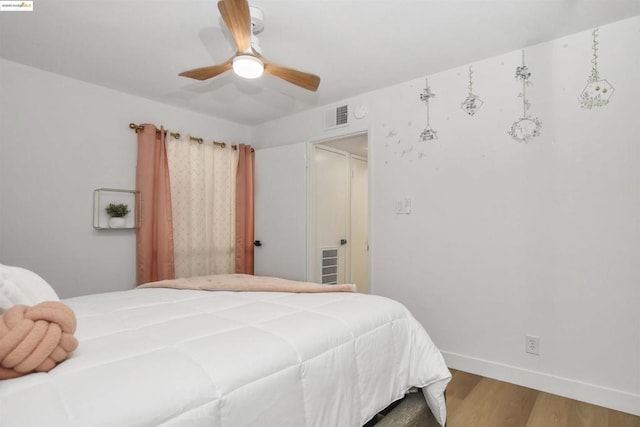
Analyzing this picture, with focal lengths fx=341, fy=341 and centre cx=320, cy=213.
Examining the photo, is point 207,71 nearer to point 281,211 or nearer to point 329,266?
point 281,211

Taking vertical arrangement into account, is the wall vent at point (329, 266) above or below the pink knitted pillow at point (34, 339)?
below

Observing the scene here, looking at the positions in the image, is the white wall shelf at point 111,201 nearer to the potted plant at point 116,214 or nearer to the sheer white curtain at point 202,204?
the potted plant at point 116,214

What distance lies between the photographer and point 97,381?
84 centimetres

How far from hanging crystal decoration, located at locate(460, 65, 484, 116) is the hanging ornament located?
29 centimetres

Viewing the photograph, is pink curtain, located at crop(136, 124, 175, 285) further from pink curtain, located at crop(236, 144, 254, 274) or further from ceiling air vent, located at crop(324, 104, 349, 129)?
ceiling air vent, located at crop(324, 104, 349, 129)

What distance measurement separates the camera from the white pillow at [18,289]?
1.06 meters

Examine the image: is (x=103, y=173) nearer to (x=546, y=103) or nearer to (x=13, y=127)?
(x=13, y=127)

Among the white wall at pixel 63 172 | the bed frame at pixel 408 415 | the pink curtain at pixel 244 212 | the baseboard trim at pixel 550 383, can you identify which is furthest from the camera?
the pink curtain at pixel 244 212

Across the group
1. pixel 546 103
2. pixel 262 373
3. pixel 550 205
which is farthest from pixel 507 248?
pixel 262 373

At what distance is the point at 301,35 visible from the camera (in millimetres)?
2254

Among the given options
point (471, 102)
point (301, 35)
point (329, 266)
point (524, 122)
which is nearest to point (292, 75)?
point (301, 35)

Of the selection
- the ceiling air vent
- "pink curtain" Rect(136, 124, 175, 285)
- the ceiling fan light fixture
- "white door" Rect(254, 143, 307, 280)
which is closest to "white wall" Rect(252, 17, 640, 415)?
the ceiling air vent

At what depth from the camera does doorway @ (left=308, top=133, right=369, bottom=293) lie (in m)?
3.72

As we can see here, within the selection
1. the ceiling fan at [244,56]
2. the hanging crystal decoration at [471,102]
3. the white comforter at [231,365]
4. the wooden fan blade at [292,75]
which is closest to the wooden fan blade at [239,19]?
the ceiling fan at [244,56]
